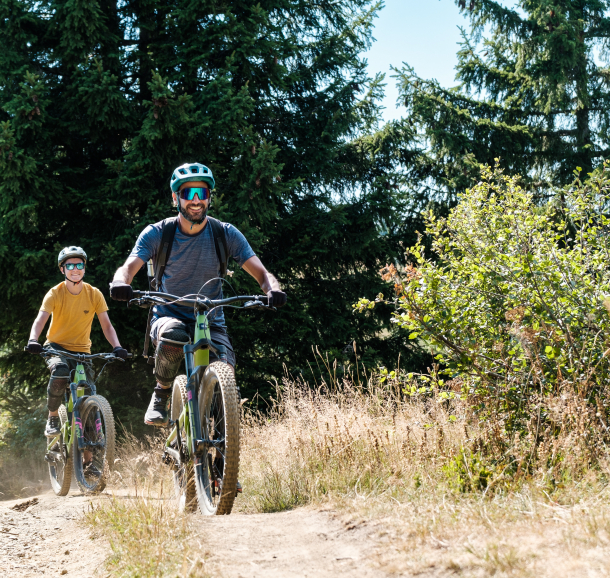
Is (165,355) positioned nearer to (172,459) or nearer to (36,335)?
(172,459)

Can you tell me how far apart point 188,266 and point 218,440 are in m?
1.37

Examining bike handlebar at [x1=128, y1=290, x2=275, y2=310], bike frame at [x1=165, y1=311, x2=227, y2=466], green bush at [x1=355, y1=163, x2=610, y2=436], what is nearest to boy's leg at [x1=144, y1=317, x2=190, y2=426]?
bike frame at [x1=165, y1=311, x2=227, y2=466]

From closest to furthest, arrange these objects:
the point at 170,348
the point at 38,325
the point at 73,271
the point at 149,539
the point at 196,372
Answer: the point at 149,539
the point at 196,372
the point at 170,348
the point at 38,325
the point at 73,271

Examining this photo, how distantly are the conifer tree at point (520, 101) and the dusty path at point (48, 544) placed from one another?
10.2 metres

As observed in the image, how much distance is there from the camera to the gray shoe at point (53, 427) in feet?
23.4

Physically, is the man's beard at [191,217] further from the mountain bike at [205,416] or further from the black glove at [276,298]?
the black glove at [276,298]

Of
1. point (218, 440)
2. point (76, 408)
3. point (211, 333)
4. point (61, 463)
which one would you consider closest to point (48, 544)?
point (218, 440)

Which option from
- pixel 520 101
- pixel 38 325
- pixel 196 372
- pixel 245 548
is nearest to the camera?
pixel 245 548

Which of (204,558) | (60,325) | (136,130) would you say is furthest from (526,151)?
(204,558)

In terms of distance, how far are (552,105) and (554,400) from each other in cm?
1281

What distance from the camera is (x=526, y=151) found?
14922 millimetres

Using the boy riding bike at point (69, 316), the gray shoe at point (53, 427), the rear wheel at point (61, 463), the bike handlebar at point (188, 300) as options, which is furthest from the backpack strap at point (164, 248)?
the gray shoe at point (53, 427)

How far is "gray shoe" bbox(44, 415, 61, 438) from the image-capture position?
7129 mm

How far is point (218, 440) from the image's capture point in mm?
4102
